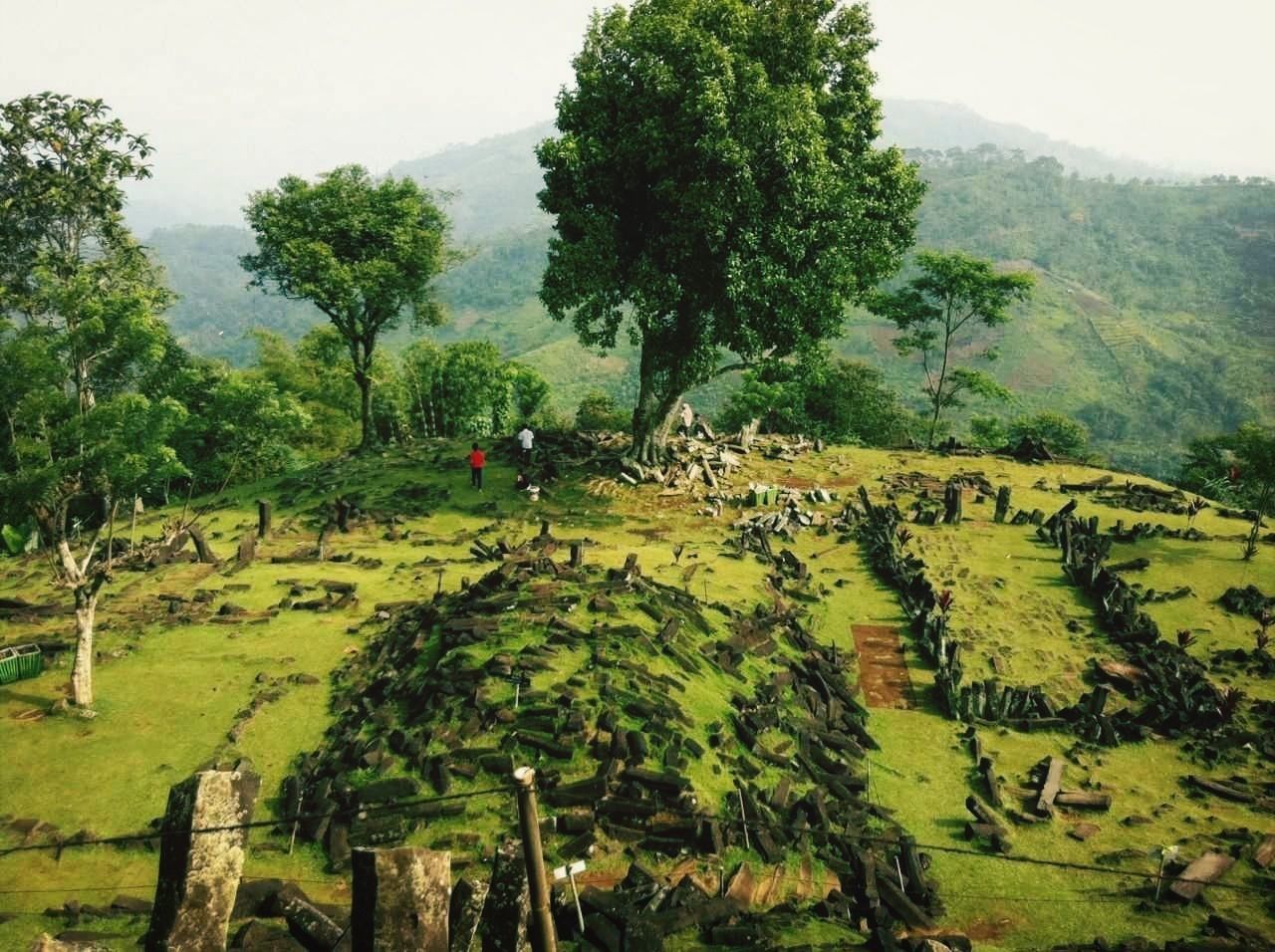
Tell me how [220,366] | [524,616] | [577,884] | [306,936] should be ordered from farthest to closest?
[220,366] → [524,616] → [577,884] → [306,936]

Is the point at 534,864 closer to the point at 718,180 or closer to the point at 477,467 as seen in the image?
the point at 718,180

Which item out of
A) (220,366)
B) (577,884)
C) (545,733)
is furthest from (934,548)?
(220,366)

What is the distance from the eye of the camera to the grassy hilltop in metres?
11.2

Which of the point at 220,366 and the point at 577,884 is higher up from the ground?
the point at 220,366

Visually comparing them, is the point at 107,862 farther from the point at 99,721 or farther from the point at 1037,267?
the point at 1037,267

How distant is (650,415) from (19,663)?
20707mm

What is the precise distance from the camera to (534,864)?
19.3ft

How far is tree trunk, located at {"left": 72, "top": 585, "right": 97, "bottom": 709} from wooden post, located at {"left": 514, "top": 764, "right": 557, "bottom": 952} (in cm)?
1241

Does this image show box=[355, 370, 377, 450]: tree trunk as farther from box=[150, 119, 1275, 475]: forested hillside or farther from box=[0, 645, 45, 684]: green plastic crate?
box=[150, 119, 1275, 475]: forested hillside

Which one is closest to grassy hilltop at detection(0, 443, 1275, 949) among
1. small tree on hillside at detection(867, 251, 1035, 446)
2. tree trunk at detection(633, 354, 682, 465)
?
tree trunk at detection(633, 354, 682, 465)

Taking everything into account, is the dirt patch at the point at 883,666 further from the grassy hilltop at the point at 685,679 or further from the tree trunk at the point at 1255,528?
the tree trunk at the point at 1255,528

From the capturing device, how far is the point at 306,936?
25.5 feet

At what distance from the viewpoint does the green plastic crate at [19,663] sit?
1541 cm

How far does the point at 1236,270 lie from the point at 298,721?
226729 millimetres
